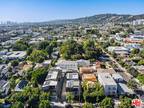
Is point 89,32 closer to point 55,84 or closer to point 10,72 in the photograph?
point 10,72

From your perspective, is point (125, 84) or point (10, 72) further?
point (10, 72)

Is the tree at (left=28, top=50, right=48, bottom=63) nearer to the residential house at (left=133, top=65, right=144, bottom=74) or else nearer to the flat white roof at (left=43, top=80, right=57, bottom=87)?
the flat white roof at (left=43, top=80, right=57, bottom=87)

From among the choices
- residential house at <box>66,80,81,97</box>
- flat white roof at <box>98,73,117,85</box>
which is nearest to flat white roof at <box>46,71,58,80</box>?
residential house at <box>66,80,81,97</box>

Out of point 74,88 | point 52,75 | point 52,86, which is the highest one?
point 52,75

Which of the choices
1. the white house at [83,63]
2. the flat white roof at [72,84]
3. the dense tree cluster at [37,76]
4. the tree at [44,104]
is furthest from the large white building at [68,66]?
the tree at [44,104]

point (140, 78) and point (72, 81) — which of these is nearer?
point (72, 81)

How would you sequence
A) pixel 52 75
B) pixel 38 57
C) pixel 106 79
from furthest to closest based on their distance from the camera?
pixel 38 57 → pixel 52 75 → pixel 106 79

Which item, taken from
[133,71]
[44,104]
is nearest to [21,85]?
[44,104]

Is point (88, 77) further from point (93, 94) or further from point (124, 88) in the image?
point (93, 94)

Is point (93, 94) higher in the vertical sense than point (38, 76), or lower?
lower

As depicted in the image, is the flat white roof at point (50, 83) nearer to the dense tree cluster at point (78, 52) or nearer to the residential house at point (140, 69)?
the residential house at point (140, 69)

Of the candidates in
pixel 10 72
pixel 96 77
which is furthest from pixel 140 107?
pixel 10 72
